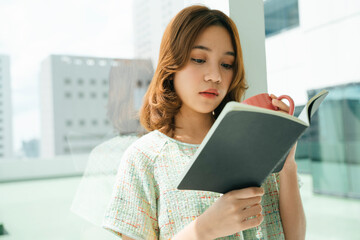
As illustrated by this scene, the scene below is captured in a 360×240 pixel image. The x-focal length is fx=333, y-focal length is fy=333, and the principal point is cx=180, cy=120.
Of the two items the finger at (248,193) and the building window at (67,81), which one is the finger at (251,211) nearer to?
the finger at (248,193)

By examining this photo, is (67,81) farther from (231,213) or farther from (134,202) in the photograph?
(231,213)

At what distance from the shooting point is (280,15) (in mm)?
2021

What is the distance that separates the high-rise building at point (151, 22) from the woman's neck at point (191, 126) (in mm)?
635

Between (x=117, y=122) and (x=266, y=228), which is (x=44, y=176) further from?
(x=266, y=228)

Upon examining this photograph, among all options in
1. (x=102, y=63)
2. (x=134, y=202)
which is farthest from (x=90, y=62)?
(x=134, y=202)

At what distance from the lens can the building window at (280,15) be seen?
1823 millimetres

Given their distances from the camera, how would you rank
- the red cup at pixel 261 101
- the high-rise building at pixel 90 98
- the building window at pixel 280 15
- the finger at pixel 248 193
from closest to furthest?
the finger at pixel 248 193, the red cup at pixel 261 101, the high-rise building at pixel 90 98, the building window at pixel 280 15

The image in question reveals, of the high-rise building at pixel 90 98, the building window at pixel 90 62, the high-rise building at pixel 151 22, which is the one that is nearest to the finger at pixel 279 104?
the high-rise building at pixel 90 98

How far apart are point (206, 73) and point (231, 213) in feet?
1.31

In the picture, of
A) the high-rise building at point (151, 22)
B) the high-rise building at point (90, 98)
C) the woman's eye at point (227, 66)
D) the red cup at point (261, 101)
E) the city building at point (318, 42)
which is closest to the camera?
the red cup at point (261, 101)

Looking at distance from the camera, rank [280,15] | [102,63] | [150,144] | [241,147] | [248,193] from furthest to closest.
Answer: [280,15] → [102,63] → [150,144] → [248,193] → [241,147]

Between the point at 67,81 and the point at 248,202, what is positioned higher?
the point at 67,81

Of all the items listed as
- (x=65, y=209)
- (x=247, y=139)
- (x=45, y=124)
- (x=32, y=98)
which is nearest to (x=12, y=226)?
(x=65, y=209)

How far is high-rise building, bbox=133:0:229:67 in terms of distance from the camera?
166 centimetres
